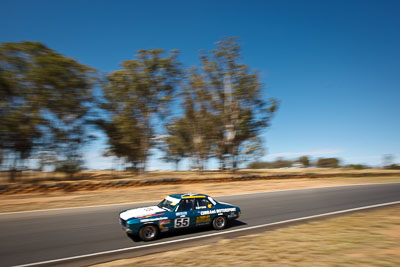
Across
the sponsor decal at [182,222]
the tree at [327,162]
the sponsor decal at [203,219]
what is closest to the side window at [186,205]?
the sponsor decal at [182,222]

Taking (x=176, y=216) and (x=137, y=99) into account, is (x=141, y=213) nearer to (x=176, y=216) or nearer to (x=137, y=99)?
(x=176, y=216)

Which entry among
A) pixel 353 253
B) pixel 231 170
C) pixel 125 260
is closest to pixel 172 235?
pixel 125 260

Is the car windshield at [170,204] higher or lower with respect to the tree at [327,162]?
lower

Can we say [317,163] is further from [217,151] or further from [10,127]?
[10,127]

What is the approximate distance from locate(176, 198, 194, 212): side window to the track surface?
2.81 feet

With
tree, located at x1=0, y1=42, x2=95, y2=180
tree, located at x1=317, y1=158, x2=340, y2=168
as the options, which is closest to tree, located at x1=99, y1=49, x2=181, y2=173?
tree, located at x1=0, y1=42, x2=95, y2=180

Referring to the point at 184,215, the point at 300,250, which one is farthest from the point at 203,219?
the point at 300,250

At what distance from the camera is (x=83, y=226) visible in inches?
347

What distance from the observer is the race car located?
23.2ft

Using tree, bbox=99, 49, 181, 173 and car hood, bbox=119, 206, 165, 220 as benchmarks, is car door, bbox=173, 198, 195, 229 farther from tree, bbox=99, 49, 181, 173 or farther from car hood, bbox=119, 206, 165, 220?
tree, bbox=99, 49, 181, 173

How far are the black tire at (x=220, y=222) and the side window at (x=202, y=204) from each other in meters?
0.53

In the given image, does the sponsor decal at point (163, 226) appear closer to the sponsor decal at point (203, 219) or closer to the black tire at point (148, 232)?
the black tire at point (148, 232)

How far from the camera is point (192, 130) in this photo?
37438 millimetres

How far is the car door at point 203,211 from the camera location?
7816 millimetres
